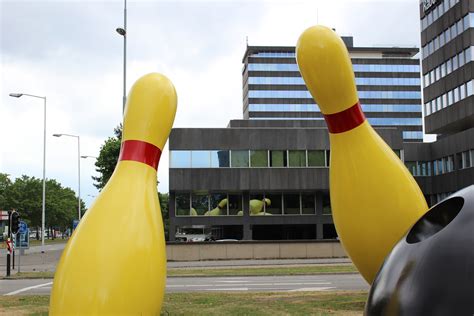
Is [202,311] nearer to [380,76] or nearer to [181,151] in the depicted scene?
[181,151]

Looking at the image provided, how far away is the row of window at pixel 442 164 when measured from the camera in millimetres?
37153

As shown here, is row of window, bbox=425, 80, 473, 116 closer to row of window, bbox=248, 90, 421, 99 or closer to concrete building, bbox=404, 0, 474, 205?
concrete building, bbox=404, 0, 474, 205

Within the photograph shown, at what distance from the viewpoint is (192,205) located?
110 ft

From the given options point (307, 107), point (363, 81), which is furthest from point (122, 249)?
point (363, 81)

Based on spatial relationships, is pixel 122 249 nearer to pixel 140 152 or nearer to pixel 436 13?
pixel 140 152

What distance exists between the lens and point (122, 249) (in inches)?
177

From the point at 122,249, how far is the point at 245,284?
9896mm

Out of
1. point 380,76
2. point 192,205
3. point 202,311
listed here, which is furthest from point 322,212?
point 380,76

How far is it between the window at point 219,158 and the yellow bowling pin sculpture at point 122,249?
27.4 metres

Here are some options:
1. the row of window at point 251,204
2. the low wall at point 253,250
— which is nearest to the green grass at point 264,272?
the low wall at point 253,250

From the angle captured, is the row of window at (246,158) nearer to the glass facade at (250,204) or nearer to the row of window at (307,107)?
the glass facade at (250,204)

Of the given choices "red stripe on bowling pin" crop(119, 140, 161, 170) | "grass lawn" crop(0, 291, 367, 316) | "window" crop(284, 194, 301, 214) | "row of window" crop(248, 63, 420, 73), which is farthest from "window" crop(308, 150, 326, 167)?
"row of window" crop(248, 63, 420, 73)

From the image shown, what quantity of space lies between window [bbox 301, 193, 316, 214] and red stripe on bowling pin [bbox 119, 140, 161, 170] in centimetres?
2935

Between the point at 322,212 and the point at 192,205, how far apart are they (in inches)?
326
